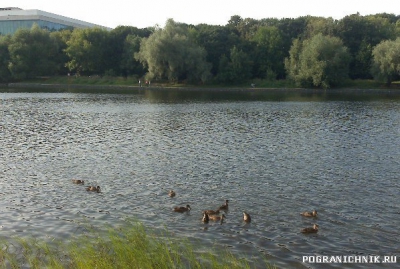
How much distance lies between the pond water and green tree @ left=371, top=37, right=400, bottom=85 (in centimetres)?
4539

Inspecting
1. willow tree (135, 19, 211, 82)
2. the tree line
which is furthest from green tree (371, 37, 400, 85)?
willow tree (135, 19, 211, 82)

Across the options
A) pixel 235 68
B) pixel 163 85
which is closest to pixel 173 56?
pixel 163 85

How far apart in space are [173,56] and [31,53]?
42.3 metres

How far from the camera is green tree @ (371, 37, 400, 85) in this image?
87000 millimetres

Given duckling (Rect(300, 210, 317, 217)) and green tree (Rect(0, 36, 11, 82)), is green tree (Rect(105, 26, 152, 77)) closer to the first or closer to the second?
green tree (Rect(0, 36, 11, 82))

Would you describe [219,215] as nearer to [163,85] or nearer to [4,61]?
[163,85]

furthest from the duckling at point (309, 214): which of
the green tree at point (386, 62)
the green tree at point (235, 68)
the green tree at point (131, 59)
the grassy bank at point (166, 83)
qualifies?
the green tree at point (131, 59)

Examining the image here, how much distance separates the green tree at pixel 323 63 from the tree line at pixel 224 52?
0.20 metres

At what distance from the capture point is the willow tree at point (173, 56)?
97.1 metres

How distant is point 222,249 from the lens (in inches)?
589

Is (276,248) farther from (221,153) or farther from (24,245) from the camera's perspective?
(221,153)

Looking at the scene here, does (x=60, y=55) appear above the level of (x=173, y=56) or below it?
above

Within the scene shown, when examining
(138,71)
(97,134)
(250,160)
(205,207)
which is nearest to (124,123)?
(97,134)

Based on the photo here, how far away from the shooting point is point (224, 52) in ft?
357
